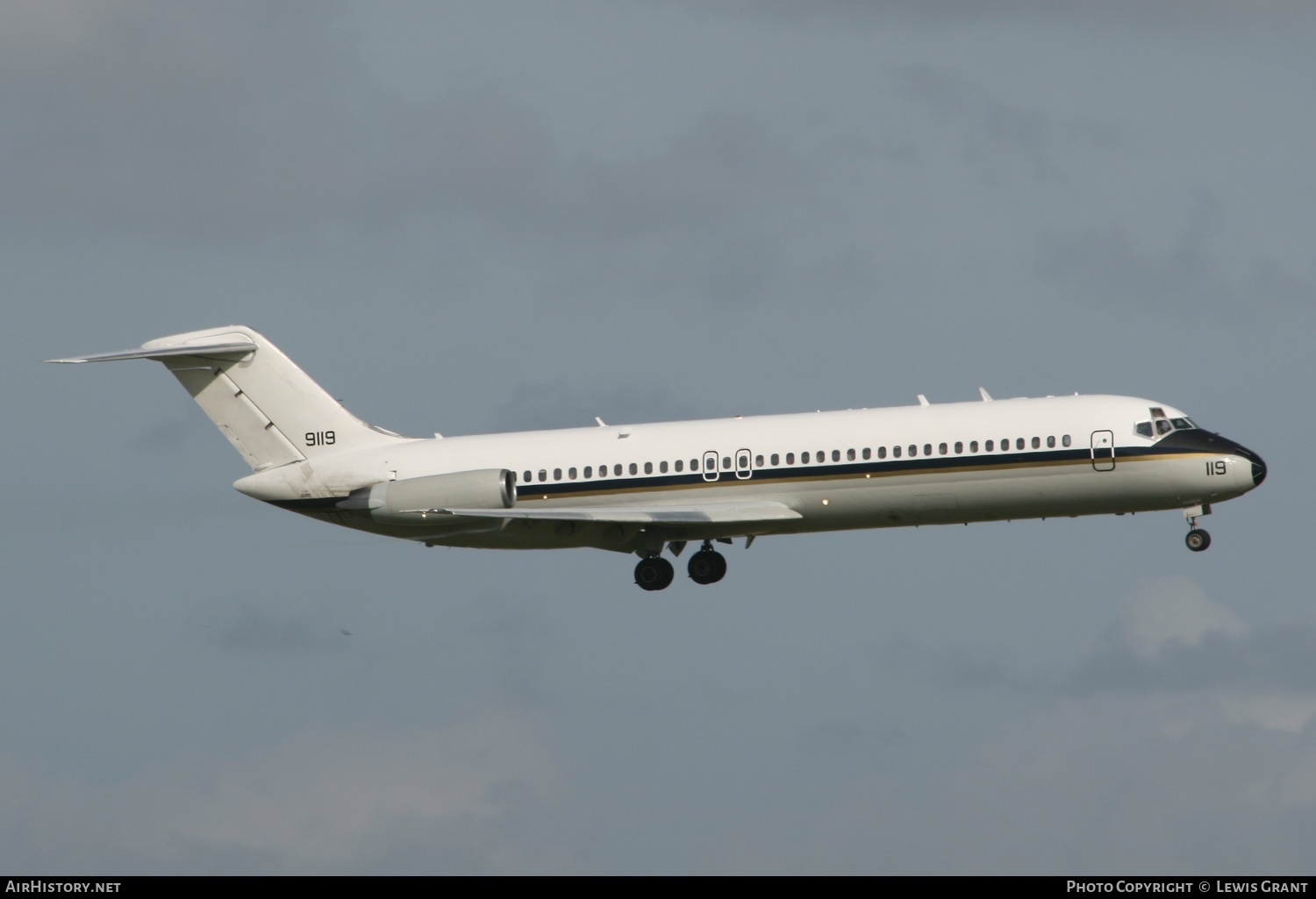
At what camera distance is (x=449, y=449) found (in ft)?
163

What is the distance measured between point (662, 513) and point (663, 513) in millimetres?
41

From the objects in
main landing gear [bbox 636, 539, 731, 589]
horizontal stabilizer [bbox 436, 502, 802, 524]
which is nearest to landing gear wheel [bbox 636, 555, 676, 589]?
main landing gear [bbox 636, 539, 731, 589]

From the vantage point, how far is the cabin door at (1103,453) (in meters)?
44.8

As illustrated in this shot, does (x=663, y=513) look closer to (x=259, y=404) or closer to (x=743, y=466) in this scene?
(x=743, y=466)

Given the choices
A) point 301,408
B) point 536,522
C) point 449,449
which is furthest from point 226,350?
point 536,522

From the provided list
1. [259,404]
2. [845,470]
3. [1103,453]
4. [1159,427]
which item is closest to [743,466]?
[845,470]

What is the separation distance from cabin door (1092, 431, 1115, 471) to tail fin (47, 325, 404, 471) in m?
17.7

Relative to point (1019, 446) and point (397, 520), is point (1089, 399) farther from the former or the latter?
point (397, 520)

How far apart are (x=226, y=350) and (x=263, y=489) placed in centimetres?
369

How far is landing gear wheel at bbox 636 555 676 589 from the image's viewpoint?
4872 centimetres

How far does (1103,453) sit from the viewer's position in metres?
44.8

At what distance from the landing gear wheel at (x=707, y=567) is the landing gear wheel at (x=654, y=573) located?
0.65 m

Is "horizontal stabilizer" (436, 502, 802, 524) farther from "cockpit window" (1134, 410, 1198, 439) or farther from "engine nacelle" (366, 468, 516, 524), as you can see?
"cockpit window" (1134, 410, 1198, 439)

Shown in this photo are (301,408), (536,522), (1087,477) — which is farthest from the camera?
(301,408)
